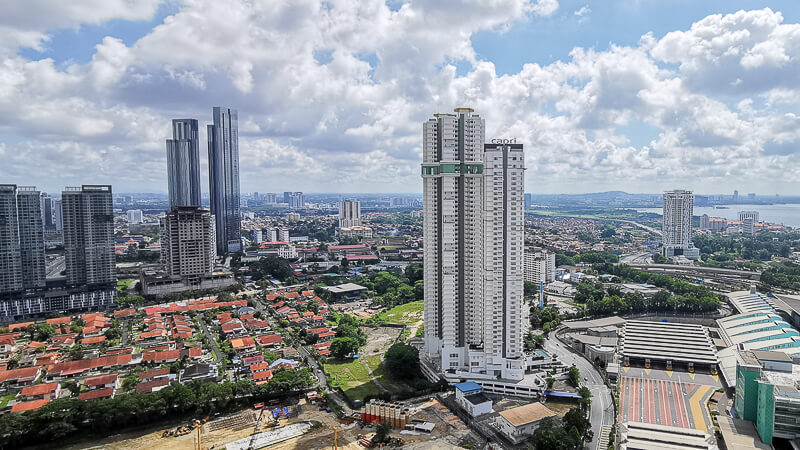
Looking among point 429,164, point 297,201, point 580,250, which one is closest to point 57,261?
point 429,164

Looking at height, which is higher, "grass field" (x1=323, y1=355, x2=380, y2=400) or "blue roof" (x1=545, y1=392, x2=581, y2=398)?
"blue roof" (x1=545, y1=392, x2=581, y2=398)

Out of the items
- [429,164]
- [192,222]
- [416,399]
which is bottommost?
[416,399]

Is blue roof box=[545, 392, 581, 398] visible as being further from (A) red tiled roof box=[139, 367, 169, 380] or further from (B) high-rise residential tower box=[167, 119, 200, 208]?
(B) high-rise residential tower box=[167, 119, 200, 208]

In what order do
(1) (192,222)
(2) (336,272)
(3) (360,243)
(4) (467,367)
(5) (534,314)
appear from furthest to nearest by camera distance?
(3) (360,243)
(2) (336,272)
(1) (192,222)
(5) (534,314)
(4) (467,367)

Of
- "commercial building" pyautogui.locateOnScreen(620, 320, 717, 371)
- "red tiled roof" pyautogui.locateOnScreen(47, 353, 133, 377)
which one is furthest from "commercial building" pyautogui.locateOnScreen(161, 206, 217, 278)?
"commercial building" pyautogui.locateOnScreen(620, 320, 717, 371)

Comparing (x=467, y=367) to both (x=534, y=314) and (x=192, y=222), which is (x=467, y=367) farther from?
(x=192, y=222)

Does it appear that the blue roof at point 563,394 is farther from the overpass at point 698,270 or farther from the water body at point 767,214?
the water body at point 767,214
